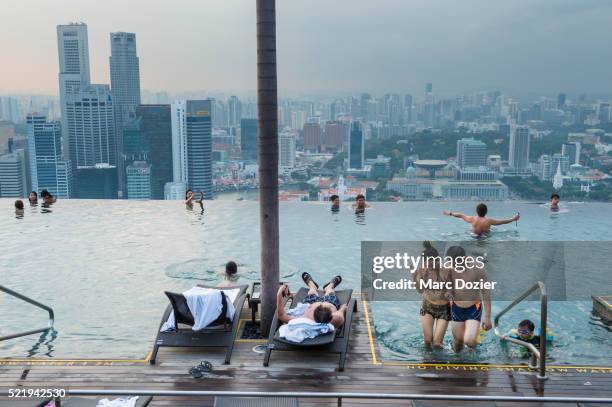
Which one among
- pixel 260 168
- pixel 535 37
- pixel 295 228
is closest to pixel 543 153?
pixel 295 228

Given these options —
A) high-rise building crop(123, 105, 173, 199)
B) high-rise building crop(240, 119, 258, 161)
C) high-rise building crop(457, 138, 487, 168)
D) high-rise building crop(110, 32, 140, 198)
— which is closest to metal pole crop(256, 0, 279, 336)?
high-rise building crop(240, 119, 258, 161)

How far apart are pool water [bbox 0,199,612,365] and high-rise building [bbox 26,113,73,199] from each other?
9193 cm

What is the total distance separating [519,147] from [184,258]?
61.4 meters

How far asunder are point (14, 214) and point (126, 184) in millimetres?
98009

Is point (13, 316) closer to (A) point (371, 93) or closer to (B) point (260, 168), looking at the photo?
(B) point (260, 168)

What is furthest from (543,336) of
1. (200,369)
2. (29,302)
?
(29,302)

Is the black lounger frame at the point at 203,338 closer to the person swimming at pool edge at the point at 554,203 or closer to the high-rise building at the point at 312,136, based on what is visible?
the person swimming at pool edge at the point at 554,203

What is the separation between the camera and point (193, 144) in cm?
10056

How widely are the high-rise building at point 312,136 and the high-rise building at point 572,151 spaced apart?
1339 inches

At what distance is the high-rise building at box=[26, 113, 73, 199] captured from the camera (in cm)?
10525

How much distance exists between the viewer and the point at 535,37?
168625 millimetres

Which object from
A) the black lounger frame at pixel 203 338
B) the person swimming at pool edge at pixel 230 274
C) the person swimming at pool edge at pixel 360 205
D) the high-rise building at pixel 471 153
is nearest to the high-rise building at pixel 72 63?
the high-rise building at pixel 471 153

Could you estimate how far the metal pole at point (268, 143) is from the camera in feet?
24.4

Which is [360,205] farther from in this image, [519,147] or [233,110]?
[233,110]
